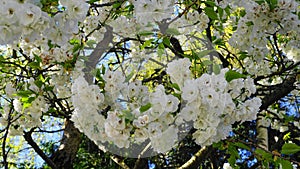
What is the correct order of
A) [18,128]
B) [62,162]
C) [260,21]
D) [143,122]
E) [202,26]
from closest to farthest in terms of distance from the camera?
1. [143,122]
2. [260,21]
3. [202,26]
4. [18,128]
5. [62,162]

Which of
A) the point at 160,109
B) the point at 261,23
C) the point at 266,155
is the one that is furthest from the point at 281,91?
the point at 160,109

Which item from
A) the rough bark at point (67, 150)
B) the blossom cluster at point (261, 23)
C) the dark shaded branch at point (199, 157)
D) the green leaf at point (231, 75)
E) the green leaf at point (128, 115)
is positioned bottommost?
the green leaf at point (128, 115)

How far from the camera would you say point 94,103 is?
1560 millimetres

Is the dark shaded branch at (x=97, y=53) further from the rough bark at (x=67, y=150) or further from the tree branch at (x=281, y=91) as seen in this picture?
the tree branch at (x=281, y=91)

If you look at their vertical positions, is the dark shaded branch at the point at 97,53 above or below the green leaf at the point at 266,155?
above

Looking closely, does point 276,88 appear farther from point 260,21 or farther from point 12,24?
→ point 12,24

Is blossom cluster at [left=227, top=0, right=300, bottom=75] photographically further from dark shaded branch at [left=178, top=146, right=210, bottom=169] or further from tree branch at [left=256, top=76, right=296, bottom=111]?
dark shaded branch at [left=178, top=146, right=210, bottom=169]

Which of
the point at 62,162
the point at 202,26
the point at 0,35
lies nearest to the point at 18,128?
the point at 62,162

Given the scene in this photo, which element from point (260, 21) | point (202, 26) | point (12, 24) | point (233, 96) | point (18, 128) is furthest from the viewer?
point (18, 128)

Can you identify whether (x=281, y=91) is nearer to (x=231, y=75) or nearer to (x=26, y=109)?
(x=231, y=75)

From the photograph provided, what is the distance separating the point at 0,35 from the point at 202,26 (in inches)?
71.5

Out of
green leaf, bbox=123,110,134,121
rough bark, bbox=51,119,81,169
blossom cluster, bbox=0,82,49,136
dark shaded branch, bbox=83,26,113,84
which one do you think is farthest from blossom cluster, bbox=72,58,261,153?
rough bark, bbox=51,119,81,169

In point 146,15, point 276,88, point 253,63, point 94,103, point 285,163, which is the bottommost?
point 285,163

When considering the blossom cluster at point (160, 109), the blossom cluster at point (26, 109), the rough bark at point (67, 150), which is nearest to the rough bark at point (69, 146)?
the rough bark at point (67, 150)
